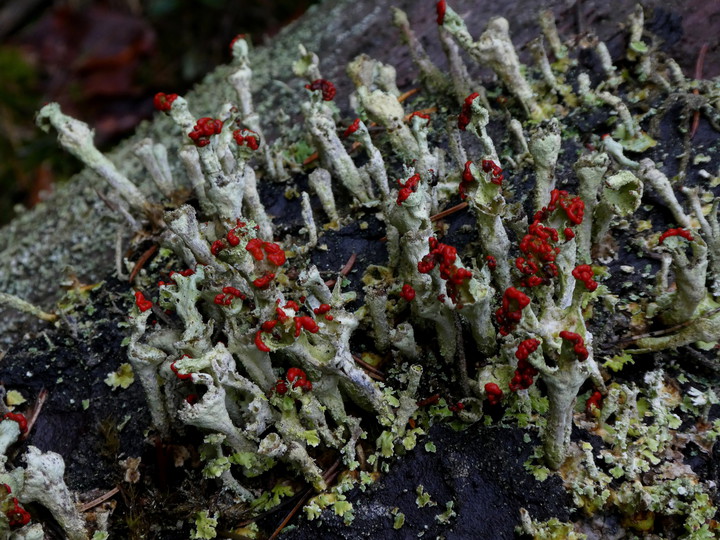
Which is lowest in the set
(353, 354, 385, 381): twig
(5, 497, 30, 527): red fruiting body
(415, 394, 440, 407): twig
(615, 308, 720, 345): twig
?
(615, 308, 720, 345): twig

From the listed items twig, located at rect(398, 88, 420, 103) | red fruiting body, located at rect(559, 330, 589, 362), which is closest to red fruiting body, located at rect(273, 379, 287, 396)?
red fruiting body, located at rect(559, 330, 589, 362)

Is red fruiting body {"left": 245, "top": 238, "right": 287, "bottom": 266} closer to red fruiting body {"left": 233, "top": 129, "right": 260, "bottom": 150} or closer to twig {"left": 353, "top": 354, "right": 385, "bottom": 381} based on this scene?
twig {"left": 353, "top": 354, "right": 385, "bottom": 381}

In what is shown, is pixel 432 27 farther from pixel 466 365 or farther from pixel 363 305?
pixel 466 365

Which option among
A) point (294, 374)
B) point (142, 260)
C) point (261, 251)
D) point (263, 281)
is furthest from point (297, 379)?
point (142, 260)

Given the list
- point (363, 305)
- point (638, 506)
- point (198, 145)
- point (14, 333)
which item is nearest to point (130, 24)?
point (14, 333)

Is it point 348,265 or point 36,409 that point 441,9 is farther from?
point 36,409

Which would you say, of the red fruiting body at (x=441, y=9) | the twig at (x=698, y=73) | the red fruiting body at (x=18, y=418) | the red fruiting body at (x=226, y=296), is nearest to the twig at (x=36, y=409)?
the red fruiting body at (x=18, y=418)

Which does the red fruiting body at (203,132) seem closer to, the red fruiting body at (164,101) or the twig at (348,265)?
the red fruiting body at (164,101)
